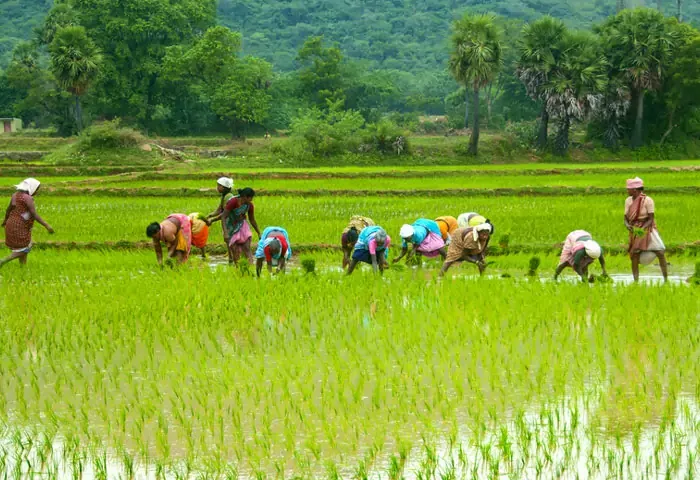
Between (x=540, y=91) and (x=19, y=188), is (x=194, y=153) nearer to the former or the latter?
(x=540, y=91)

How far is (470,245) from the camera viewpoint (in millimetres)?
10586

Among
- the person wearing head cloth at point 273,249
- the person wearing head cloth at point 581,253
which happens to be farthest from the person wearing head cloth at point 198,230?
the person wearing head cloth at point 581,253

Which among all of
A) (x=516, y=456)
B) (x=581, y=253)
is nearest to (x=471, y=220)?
(x=581, y=253)

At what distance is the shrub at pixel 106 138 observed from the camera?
33.2m

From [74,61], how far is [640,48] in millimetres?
19961

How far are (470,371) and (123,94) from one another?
41205 millimetres

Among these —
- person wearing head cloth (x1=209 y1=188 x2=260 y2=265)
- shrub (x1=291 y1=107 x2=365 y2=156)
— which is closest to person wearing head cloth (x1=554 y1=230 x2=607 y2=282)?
person wearing head cloth (x1=209 y1=188 x2=260 y2=265)

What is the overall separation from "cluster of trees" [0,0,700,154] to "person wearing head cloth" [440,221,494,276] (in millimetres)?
23508

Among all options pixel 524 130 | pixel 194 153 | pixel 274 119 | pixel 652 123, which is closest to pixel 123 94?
pixel 274 119

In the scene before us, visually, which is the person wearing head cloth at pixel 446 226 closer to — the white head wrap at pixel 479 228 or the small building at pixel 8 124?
the white head wrap at pixel 479 228

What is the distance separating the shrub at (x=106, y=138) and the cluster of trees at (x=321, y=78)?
570 cm

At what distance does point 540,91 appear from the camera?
35125mm

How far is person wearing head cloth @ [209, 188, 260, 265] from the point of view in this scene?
11320 millimetres

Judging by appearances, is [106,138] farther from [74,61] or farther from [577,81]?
Result: [577,81]
